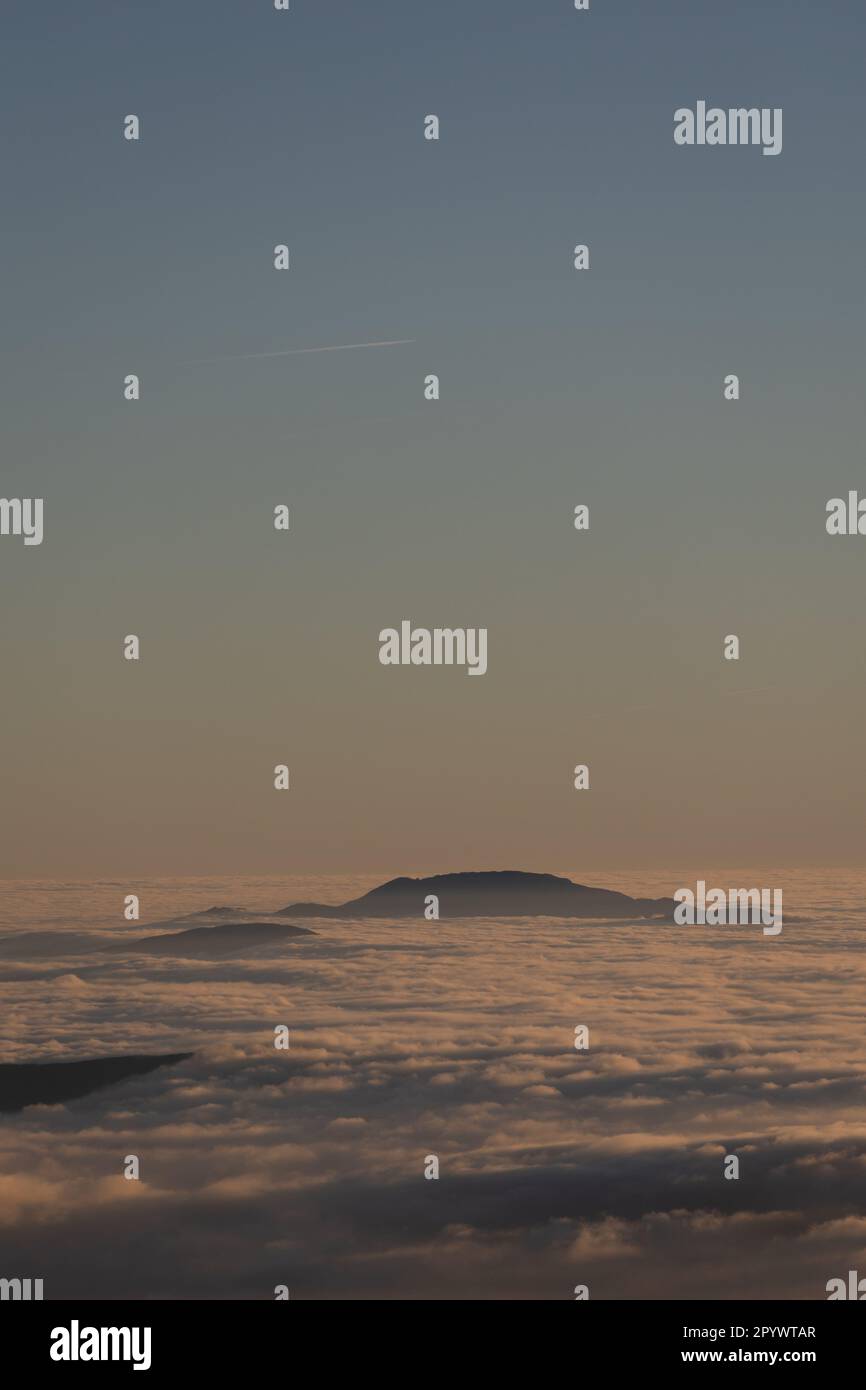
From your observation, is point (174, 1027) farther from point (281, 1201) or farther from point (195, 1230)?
point (195, 1230)

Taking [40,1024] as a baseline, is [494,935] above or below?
above

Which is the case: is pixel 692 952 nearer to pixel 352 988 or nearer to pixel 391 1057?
pixel 352 988

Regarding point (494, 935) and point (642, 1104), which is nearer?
point (642, 1104)

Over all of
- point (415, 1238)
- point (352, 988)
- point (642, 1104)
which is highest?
point (352, 988)
